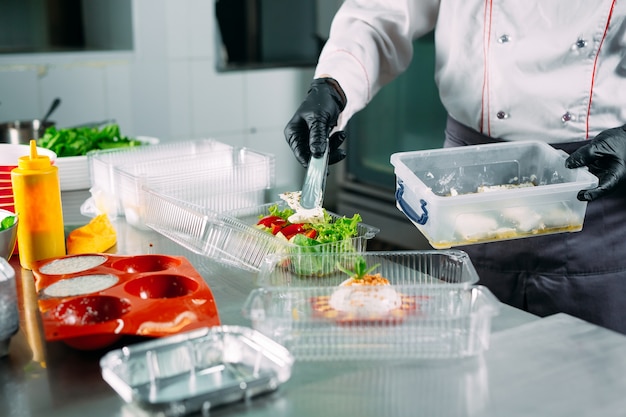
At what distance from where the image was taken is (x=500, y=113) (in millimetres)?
1641

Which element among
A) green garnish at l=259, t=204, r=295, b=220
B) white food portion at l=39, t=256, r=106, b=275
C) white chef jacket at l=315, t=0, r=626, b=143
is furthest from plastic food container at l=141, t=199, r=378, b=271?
white chef jacket at l=315, t=0, r=626, b=143

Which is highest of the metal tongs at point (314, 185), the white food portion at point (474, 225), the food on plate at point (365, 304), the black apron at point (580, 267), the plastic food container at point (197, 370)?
the metal tongs at point (314, 185)

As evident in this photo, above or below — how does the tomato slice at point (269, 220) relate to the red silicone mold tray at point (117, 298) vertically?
above

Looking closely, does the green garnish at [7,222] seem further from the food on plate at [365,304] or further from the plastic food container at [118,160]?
the food on plate at [365,304]

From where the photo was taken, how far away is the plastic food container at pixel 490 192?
121 centimetres

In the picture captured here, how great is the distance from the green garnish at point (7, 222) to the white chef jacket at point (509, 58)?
748 mm

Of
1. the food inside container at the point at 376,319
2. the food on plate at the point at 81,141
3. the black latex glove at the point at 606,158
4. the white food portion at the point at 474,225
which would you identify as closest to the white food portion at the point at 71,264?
the food inside container at the point at 376,319

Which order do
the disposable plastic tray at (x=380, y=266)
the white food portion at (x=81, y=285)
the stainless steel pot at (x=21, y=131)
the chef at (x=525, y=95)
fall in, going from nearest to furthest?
the white food portion at (x=81, y=285)
the disposable plastic tray at (x=380, y=266)
the chef at (x=525, y=95)
the stainless steel pot at (x=21, y=131)

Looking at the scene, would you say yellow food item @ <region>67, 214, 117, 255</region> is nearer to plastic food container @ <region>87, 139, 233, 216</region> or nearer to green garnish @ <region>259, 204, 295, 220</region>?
plastic food container @ <region>87, 139, 233, 216</region>

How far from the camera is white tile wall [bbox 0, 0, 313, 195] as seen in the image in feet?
9.49

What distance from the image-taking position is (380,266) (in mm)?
1230

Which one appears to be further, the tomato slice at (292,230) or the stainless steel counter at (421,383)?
the tomato slice at (292,230)

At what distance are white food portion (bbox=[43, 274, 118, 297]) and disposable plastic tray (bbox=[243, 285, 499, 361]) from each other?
0.26m

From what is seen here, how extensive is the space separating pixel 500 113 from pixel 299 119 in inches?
18.2
